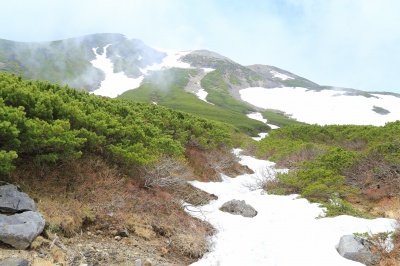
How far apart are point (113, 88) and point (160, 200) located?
322ft

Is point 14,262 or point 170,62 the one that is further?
point 170,62

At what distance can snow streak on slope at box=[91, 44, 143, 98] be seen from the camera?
98.4m

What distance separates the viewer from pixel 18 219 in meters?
6.54

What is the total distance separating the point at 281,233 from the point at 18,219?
7898 mm

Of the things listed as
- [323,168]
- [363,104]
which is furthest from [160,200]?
[363,104]

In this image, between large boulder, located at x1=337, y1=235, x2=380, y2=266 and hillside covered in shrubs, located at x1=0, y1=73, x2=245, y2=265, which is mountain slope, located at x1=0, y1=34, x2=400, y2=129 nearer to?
hillside covered in shrubs, located at x1=0, y1=73, x2=245, y2=265

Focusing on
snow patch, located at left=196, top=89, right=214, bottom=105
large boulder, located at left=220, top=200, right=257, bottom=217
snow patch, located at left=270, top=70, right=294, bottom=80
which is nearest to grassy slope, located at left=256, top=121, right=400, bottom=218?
large boulder, located at left=220, top=200, right=257, bottom=217

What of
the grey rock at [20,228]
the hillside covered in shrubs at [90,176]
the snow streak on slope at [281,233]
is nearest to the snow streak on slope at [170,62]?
the hillside covered in shrubs at [90,176]

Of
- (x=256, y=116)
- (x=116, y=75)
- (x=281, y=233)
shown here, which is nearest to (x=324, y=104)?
(x=256, y=116)

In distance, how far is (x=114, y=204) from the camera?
9.43 metres

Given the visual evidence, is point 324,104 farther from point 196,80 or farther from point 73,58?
point 73,58

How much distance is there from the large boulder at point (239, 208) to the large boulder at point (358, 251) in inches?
174

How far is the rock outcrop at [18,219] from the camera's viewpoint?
20.3 ft

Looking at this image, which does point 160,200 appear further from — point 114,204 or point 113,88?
point 113,88
